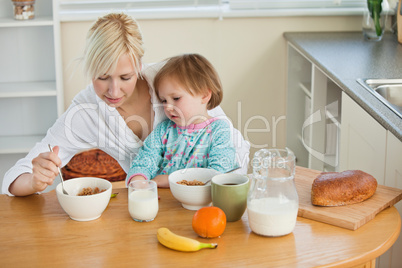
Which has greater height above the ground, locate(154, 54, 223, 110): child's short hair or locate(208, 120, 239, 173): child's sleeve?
locate(154, 54, 223, 110): child's short hair

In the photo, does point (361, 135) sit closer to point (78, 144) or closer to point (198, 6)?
point (78, 144)

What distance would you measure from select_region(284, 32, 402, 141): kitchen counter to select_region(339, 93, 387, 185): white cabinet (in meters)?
0.05

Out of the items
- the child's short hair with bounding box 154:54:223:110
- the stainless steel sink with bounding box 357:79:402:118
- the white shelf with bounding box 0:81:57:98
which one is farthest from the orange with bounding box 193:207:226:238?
the white shelf with bounding box 0:81:57:98

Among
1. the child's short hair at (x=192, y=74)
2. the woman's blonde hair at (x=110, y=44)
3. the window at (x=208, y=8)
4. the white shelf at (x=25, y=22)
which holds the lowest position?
the child's short hair at (x=192, y=74)

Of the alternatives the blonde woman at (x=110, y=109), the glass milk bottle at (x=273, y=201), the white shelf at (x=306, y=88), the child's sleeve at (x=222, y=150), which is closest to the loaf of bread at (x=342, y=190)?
the glass milk bottle at (x=273, y=201)

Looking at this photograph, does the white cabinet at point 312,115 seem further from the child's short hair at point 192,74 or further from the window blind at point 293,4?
the child's short hair at point 192,74

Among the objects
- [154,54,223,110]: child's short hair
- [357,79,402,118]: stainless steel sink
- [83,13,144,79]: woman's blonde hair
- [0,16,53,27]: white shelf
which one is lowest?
[357,79,402,118]: stainless steel sink

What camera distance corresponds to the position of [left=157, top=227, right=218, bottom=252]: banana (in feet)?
4.33

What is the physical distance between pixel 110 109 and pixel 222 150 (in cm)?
51

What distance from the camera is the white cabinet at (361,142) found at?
2.11 m

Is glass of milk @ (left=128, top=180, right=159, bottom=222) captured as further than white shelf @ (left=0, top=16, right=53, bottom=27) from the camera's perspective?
No

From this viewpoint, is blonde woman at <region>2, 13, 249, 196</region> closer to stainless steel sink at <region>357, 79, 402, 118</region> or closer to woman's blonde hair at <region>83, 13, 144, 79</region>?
woman's blonde hair at <region>83, 13, 144, 79</region>

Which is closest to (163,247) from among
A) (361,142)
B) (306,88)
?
(361,142)

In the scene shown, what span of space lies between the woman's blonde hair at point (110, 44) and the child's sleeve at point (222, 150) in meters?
0.34
